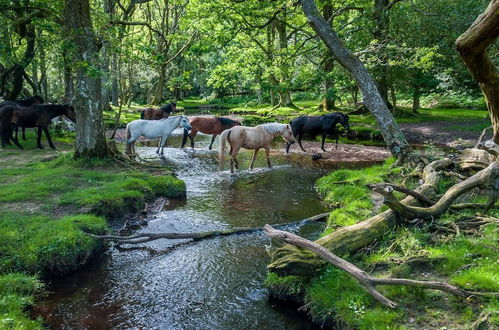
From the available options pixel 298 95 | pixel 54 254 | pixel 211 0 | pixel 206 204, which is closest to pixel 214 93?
pixel 298 95

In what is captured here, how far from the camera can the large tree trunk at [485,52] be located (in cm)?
591

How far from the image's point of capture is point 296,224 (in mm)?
9242

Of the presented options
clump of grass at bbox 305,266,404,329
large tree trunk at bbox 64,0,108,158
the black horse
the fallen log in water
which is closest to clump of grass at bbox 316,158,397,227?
the fallen log in water

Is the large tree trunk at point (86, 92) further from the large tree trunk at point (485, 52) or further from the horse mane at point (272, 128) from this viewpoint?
the large tree trunk at point (485, 52)

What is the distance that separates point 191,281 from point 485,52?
262 inches

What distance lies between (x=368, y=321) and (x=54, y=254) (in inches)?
214

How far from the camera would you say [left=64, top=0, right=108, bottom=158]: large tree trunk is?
1163 cm

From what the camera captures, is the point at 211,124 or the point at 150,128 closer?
the point at 150,128

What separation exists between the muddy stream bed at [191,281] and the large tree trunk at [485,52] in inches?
178

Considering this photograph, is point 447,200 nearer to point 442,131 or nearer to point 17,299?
point 17,299

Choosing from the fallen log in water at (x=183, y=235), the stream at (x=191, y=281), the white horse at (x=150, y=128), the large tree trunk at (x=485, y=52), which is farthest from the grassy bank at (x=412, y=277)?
the white horse at (x=150, y=128)

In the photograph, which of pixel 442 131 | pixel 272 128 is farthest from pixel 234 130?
pixel 442 131

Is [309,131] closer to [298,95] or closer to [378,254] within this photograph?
[378,254]

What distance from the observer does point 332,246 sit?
635 centimetres
